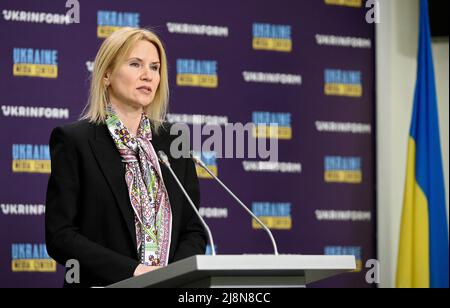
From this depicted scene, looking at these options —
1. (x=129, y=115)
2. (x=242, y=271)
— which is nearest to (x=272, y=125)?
(x=129, y=115)

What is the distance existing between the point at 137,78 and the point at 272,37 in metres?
2.88

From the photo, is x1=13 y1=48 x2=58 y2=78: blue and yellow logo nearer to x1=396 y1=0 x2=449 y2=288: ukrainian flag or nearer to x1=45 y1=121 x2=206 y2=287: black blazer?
x1=45 y1=121 x2=206 y2=287: black blazer

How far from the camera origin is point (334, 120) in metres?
6.21

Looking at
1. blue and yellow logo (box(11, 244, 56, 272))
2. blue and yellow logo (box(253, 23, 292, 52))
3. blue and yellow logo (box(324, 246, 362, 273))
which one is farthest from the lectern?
blue and yellow logo (box(253, 23, 292, 52))

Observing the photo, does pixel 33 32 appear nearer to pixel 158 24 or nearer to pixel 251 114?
pixel 158 24

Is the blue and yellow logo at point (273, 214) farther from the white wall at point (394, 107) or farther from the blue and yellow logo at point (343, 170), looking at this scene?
the white wall at point (394, 107)

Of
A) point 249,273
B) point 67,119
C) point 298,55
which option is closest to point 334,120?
point 298,55

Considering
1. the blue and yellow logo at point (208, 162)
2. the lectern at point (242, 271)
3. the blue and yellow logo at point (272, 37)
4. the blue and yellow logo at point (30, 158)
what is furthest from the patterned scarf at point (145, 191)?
the blue and yellow logo at point (272, 37)

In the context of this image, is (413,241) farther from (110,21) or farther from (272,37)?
(110,21)

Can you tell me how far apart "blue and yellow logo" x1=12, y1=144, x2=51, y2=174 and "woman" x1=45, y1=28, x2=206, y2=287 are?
201cm

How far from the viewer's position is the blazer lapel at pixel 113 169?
3.18m

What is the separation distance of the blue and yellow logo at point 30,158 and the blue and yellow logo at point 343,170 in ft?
6.94

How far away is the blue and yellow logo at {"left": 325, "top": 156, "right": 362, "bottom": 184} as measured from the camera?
6.16 metres

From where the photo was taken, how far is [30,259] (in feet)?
17.3
